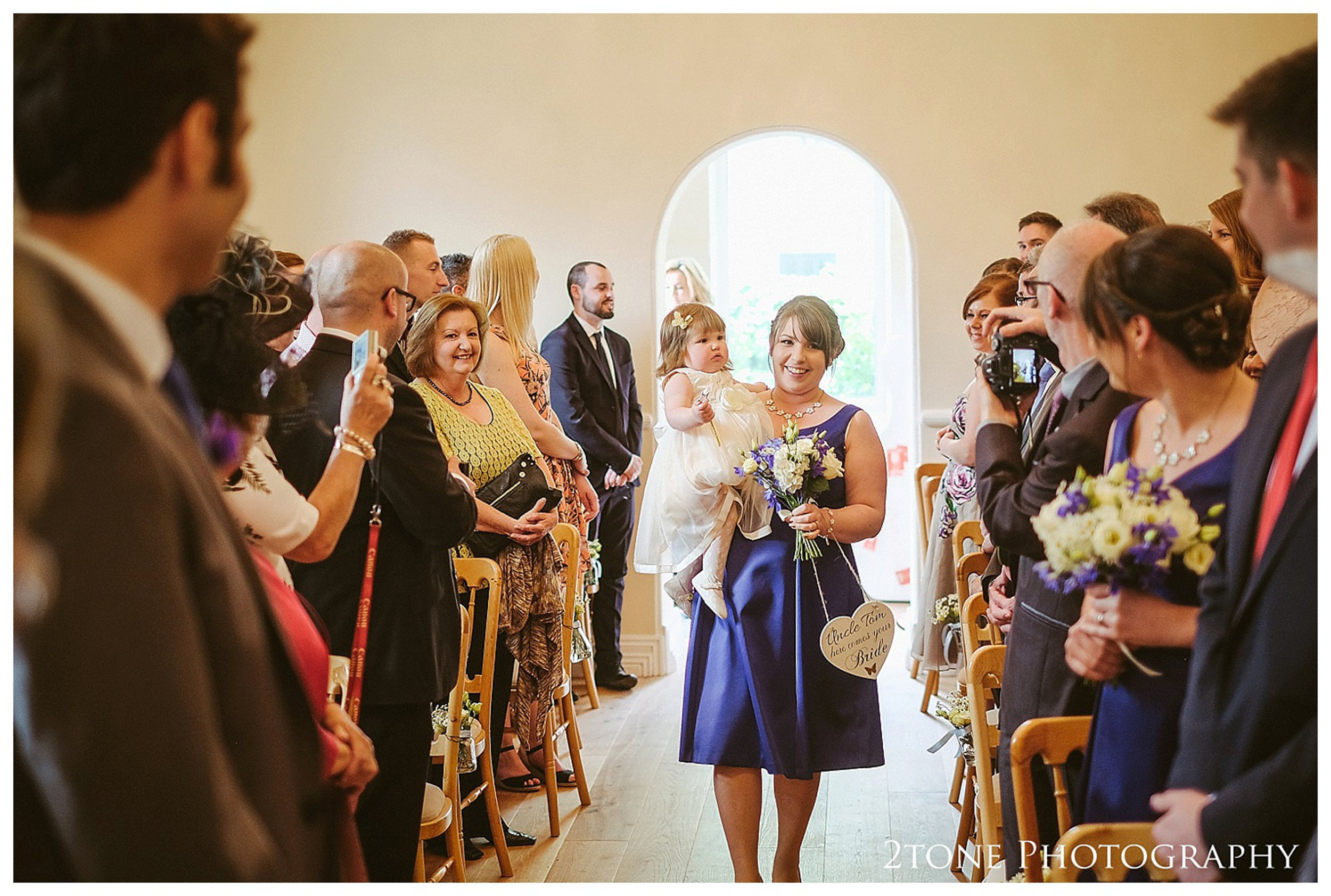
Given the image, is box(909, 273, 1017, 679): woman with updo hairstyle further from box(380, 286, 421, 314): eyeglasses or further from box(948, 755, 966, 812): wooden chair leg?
box(380, 286, 421, 314): eyeglasses

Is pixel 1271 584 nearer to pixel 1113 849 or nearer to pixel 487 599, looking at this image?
pixel 1113 849

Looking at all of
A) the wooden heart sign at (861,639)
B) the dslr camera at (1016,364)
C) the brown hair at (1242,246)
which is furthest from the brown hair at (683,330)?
the brown hair at (1242,246)

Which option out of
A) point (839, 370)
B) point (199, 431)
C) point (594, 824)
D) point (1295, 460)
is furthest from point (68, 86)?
point (839, 370)

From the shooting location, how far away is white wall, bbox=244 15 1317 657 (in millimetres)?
4496

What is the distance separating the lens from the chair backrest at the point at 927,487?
4586 millimetres

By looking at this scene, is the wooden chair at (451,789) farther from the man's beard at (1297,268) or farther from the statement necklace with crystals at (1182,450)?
the man's beard at (1297,268)

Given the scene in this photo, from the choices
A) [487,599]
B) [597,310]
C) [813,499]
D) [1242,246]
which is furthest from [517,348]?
[1242,246]

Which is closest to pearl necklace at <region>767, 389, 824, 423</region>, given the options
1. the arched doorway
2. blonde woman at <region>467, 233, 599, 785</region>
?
blonde woman at <region>467, 233, 599, 785</region>

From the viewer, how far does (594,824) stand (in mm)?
3363

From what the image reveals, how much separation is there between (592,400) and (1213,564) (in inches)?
147

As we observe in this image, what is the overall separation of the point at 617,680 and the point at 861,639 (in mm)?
2649

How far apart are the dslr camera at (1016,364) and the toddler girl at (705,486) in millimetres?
909

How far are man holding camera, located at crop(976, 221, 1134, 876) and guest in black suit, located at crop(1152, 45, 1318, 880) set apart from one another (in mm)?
301

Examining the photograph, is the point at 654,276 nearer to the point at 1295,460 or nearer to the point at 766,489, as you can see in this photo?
the point at 766,489
